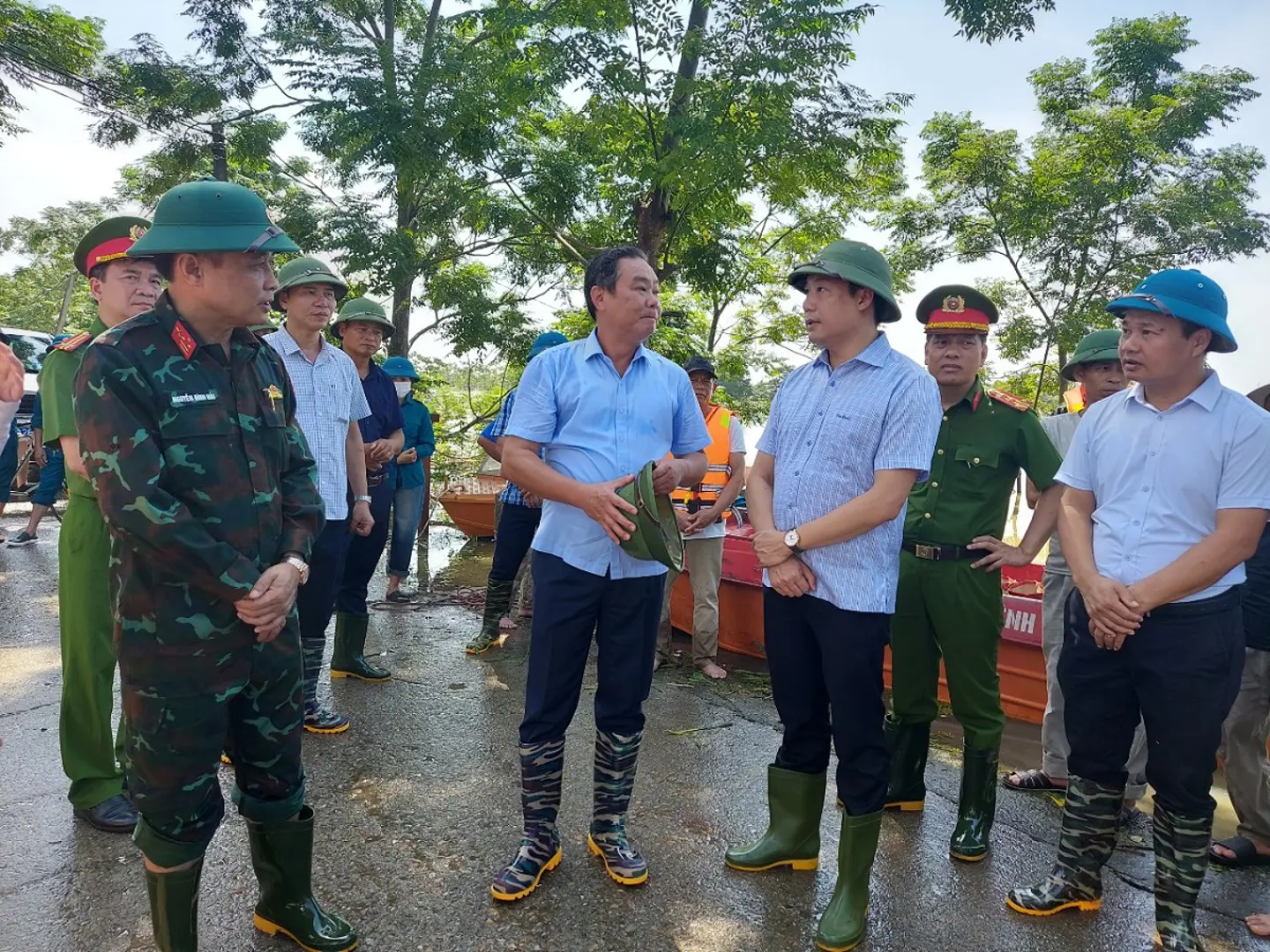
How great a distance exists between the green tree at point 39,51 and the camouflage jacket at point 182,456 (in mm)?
12375

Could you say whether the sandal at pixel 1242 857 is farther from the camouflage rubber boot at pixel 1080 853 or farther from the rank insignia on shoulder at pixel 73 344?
the rank insignia on shoulder at pixel 73 344

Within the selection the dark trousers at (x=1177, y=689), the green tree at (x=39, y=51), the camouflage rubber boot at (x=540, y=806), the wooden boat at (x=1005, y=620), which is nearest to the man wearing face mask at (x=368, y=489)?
the wooden boat at (x=1005, y=620)

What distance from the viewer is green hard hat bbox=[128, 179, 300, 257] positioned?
2.04 m

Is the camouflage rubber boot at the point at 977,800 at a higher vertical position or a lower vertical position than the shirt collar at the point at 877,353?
lower

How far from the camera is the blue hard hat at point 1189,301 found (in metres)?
2.54

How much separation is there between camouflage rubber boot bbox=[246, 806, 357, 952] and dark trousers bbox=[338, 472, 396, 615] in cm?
259

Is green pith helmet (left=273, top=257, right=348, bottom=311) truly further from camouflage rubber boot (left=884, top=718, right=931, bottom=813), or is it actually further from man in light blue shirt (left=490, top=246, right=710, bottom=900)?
camouflage rubber boot (left=884, top=718, right=931, bottom=813)

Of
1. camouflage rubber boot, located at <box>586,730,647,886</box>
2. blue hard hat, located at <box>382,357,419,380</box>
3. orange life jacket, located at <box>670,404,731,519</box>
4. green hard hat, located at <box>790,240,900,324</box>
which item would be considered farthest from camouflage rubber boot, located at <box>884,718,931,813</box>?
blue hard hat, located at <box>382,357,419,380</box>

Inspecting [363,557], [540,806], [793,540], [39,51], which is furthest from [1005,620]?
[39,51]

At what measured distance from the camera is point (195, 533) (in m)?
1.96

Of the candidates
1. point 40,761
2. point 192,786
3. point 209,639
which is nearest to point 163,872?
point 192,786

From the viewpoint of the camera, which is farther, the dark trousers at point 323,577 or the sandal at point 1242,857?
the dark trousers at point 323,577

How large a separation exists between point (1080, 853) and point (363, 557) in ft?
12.7

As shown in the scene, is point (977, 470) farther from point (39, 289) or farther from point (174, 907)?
point (39, 289)
